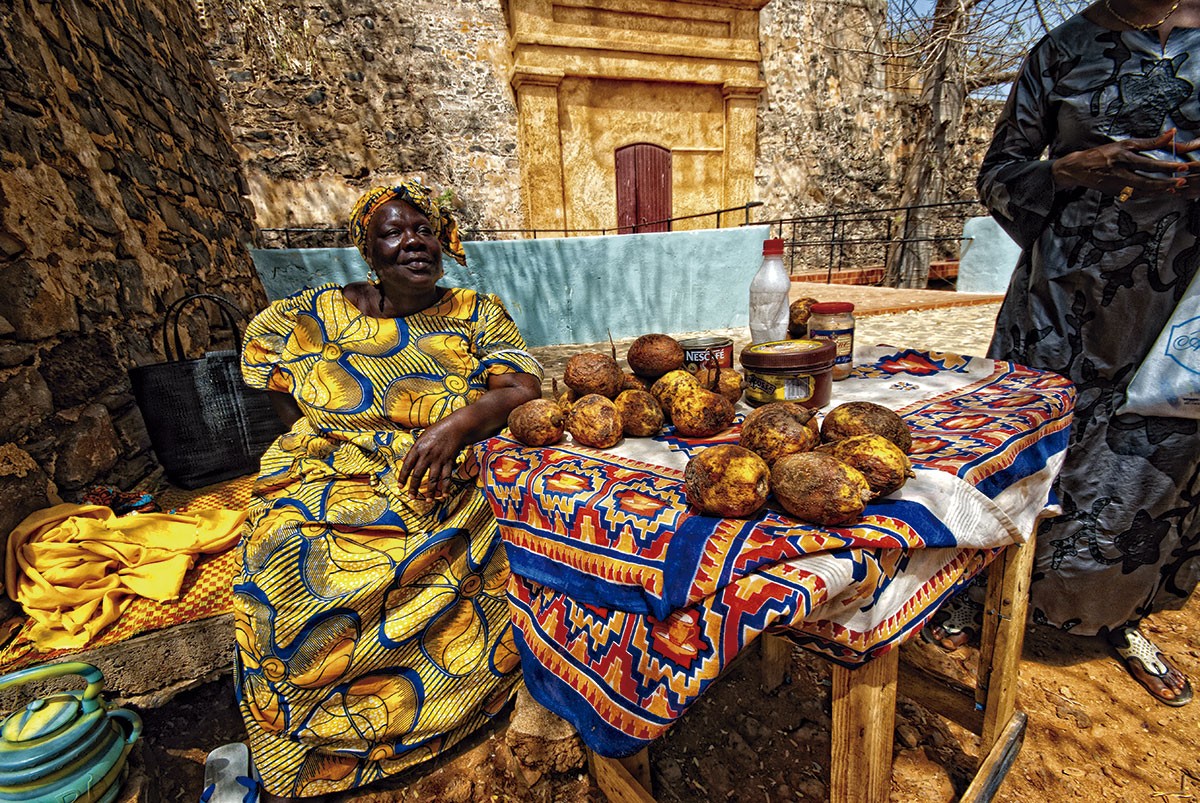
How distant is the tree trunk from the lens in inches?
391

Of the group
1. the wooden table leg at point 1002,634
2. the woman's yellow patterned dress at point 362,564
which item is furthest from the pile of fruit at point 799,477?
the woman's yellow patterned dress at point 362,564

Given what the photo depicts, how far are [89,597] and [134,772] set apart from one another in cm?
84

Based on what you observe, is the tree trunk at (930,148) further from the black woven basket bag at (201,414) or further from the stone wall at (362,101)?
the black woven basket bag at (201,414)

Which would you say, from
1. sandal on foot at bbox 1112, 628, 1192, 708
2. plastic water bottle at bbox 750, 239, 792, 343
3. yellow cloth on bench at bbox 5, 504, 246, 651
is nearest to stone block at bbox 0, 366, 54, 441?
yellow cloth on bench at bbox 5, 504, 246, 651

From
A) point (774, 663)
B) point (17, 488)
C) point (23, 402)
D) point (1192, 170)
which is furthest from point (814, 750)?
point (23, 402)

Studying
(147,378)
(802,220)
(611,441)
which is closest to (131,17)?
(147,378)

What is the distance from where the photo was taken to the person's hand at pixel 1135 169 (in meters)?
1.41

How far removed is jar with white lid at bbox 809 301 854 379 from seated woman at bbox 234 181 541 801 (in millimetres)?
1045

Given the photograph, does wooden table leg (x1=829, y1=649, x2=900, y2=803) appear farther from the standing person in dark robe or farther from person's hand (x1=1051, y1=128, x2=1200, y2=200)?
person's hand (x1=1051, y1=128, x2=1200, y2=200)

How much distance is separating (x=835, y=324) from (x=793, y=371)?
386mm

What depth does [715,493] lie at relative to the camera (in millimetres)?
831

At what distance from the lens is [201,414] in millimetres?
3123

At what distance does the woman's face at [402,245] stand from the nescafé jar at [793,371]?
4.28ft

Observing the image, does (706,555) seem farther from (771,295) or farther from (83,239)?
(83,239)
